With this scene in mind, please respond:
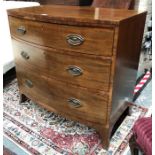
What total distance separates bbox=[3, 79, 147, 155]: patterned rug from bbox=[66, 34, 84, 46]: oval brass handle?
725 millimetres

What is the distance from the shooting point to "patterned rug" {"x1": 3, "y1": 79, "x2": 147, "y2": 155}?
4.57 ft

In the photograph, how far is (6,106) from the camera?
1.85m

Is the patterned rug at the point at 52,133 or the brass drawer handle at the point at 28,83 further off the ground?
the brass drawer handle at the point at 28,83

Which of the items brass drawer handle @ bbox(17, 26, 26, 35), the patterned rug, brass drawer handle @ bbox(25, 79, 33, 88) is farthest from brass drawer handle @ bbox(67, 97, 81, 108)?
brass drawer handle @ bbox(17, 26, 26, 35)

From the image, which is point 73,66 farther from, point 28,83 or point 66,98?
point 28,83

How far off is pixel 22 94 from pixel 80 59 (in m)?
0.87

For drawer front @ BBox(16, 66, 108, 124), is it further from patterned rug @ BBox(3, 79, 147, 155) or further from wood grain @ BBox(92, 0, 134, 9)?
wood grain @ BBox(92, 0, 134, 9)

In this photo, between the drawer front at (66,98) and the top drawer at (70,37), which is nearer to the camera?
the top drawer at (70,37)

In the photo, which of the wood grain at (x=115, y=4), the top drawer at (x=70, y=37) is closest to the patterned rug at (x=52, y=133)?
the top drawer at (x=70, y=37)

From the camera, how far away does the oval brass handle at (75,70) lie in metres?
1.21

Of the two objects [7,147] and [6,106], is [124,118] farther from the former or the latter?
[6,106]

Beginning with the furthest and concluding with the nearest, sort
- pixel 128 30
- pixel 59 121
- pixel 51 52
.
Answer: pixel 59 121 < pixel 51 52 < pixel 128 30

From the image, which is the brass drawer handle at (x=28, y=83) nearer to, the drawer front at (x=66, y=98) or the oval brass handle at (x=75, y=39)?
the drawer front at (x=66, y=98)

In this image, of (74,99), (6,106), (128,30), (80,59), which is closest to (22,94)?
(6,106)
